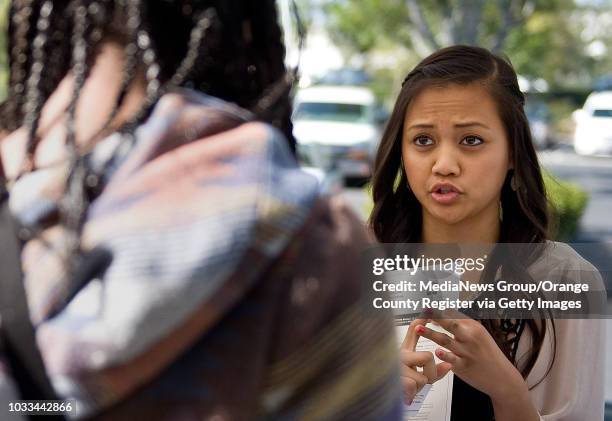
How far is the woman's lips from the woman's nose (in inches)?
1.4

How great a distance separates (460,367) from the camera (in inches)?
60.4

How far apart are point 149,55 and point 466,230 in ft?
3.41

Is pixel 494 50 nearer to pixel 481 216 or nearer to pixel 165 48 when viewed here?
pixel 481 216

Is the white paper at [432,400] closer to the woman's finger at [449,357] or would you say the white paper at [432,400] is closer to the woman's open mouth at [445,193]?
the woman's finger at [449,357]

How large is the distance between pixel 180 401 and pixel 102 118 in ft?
0.84

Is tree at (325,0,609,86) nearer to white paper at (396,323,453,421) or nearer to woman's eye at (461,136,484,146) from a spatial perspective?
woman's eye at (461,136,484,146)

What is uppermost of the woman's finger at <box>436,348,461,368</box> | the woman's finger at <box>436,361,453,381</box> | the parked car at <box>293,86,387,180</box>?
the parked car at <box>293,86,387,180</box>

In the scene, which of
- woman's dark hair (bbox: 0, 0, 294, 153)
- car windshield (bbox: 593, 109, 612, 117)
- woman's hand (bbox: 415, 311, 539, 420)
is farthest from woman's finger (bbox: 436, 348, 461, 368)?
car windshield (bbox: 593, 109, 612, 117)

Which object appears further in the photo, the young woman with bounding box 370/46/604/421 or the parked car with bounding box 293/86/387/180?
the parked car with bounding box 293/86/387/180

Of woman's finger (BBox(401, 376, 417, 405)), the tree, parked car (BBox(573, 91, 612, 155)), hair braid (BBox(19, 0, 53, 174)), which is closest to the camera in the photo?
hair braid (BBox(19, 0, 53, 174))

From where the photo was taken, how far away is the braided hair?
2.87 feet

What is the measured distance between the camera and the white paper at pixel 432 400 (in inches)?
62.2

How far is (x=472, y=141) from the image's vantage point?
1.78 metres

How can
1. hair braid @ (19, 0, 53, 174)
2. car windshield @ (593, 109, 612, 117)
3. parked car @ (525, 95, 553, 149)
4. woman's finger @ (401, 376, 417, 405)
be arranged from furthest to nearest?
1. parked car @ (525, 95, 553, 149)
2. car windshield @ (593, 109, 612, 117)
3. woman's finger @ (401, 376, 417, 405)
4. hair braid @ (19, 0, 53, 174)
